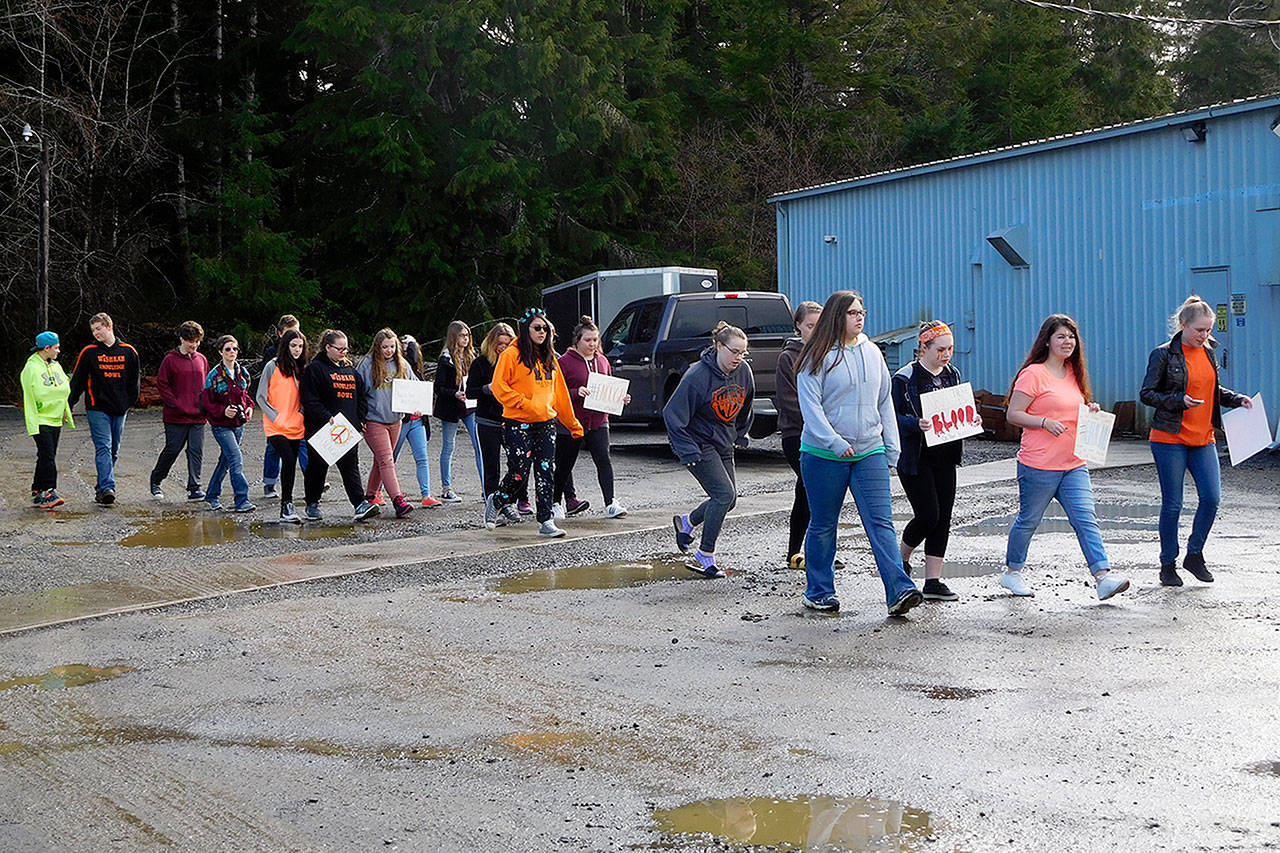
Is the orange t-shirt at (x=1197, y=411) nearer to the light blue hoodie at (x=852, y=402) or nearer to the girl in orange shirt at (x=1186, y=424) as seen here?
the girl in orange shirt at (x=1186, y=424)

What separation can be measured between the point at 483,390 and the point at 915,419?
5.03m

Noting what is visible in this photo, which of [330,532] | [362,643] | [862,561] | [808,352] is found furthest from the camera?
[330,532]

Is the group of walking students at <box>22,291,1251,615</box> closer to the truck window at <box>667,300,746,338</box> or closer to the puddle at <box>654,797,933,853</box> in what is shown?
the puddle at <box>654,797,933,853</box>

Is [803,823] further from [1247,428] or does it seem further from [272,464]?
[272,464]

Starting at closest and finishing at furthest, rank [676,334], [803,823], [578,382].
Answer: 1. [803,823]
2. [578,382]
3. [676,334]

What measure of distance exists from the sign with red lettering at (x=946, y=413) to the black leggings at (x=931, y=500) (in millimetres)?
240

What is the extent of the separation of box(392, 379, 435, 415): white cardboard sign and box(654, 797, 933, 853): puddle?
30.0 feet

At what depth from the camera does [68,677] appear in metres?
7.20

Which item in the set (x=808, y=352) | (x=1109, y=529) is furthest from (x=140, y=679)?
(x=1109, y=529)

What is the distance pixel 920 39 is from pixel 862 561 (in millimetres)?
41191

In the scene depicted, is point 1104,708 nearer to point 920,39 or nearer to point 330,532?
point 330,532

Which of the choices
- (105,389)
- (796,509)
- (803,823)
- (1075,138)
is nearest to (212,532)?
(105,389)

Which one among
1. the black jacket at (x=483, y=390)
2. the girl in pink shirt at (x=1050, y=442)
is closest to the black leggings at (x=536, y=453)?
the black jacket at (x=483, y=390)

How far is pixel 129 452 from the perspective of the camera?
827 inches
